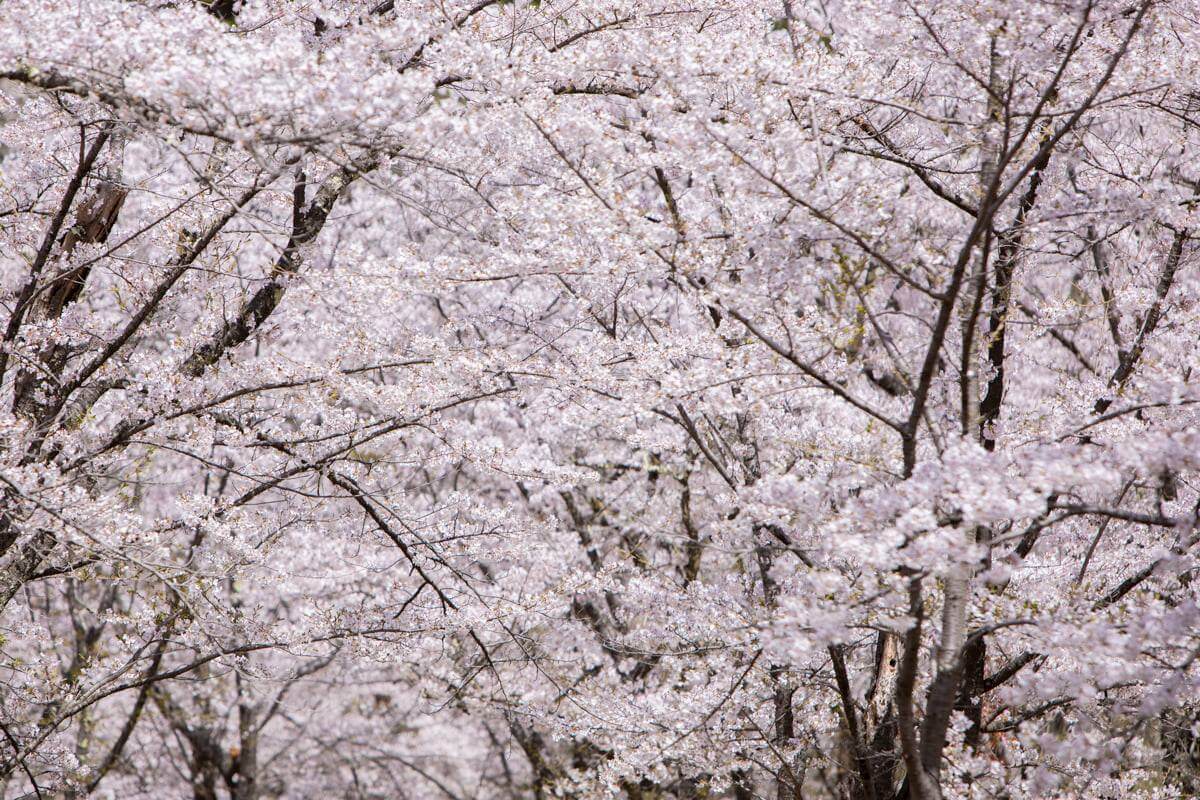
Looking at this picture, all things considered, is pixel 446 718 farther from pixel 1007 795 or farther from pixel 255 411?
pixel 1007 795

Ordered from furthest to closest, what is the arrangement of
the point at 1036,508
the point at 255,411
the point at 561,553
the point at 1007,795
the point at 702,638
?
1. the point at 561,553
2. the point at 702,638
3. the point at 255,411
4. the point at 1007,795
5. the point at 1036,508

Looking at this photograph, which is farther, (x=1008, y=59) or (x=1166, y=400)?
(x=1008, y=59)

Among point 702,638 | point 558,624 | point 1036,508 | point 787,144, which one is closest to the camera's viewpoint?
point 1036,508

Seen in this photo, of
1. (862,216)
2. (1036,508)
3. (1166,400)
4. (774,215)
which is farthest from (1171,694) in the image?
(774,215)

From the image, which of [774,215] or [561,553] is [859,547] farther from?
[561,553]

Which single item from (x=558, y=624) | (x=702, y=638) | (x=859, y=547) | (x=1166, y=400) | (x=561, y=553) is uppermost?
(x=561, y=553)

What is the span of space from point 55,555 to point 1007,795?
513 centimetres

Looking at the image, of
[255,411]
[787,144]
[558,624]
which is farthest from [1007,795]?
[255,411]

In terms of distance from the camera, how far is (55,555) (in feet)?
16.6

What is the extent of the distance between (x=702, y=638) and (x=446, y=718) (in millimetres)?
9453

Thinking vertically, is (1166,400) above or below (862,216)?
below

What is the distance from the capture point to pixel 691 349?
496 centimetres

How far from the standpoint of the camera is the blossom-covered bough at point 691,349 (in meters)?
3.40

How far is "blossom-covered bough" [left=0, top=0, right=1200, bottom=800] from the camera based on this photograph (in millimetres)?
3398
